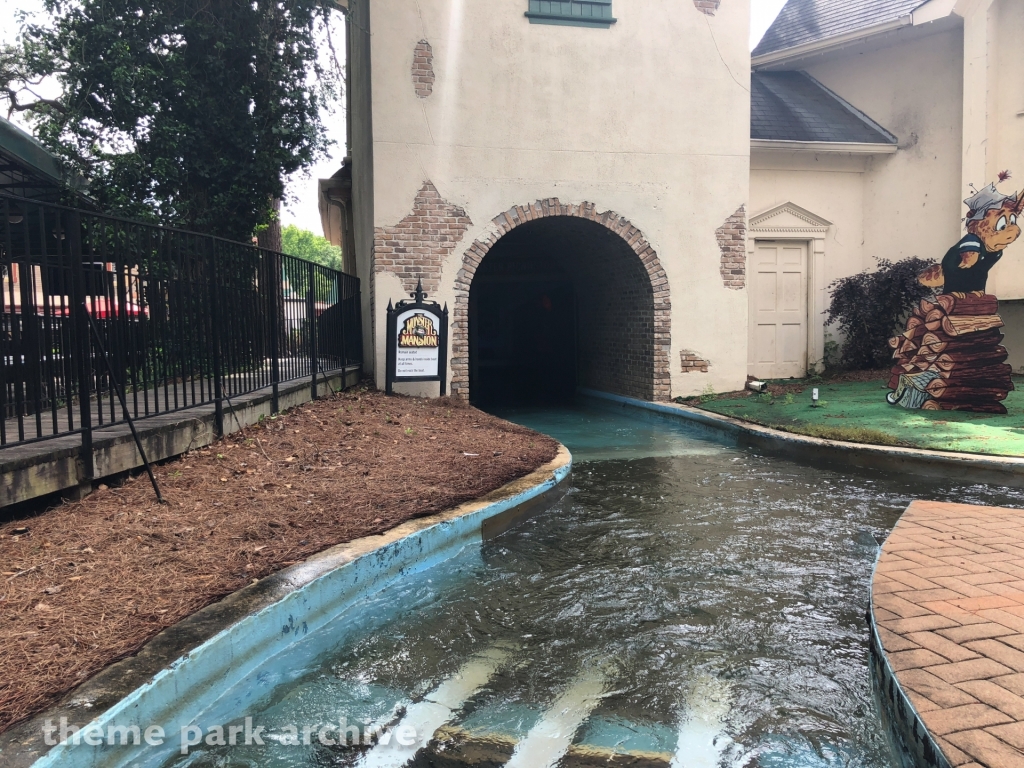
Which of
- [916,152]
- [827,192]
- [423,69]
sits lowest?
[827,192]

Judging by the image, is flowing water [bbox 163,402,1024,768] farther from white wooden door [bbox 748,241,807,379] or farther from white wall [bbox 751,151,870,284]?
white wall [bbox 751,151,870,284]

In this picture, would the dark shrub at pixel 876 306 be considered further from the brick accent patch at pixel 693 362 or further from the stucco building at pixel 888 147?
the brick accent patch at pixel 693 362

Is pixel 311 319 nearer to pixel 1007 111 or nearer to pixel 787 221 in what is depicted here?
pixel 787 221

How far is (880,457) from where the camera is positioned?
661 centimetres

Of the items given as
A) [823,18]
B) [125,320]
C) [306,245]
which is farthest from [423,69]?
[306,245]

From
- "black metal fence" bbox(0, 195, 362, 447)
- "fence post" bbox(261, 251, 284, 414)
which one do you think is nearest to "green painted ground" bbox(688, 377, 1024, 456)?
"fence post" bbox(261, 251, 284, 414)

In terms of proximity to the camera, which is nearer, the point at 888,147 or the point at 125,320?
the point at 125,320

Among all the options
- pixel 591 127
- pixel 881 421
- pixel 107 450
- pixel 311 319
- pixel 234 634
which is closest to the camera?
pixel 234 634

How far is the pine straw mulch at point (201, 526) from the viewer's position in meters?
2.59

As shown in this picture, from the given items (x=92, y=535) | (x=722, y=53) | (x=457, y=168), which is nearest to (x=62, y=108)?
(x=457, y=168)

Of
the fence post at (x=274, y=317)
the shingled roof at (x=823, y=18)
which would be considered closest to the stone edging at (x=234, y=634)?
the fence post at (x=274, y=317)

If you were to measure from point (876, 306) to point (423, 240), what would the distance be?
7869 millimetres

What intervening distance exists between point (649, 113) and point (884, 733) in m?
9.73

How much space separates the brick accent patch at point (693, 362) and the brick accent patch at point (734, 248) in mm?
1169
